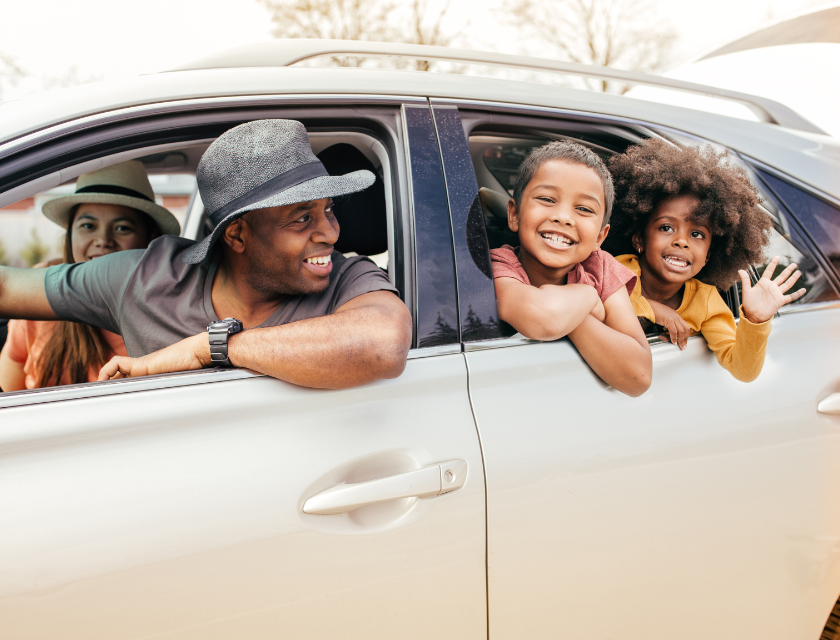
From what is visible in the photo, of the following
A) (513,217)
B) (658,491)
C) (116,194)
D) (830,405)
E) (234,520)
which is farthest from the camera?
(116,194)

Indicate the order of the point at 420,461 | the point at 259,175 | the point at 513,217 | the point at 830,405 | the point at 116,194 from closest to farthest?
1. the point at 420,461
2. the point at 259,175
3. the point at 830,405
4. the point at 513,217
5. the point at 116,194

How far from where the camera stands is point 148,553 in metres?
1.01

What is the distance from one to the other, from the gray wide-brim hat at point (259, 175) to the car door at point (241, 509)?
46 cm

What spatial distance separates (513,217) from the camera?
Answer: 5.79 ft

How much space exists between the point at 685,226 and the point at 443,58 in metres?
0.90

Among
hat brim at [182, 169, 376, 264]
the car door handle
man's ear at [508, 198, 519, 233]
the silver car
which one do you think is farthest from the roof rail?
the car door handle

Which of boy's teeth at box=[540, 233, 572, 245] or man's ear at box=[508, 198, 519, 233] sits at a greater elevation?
man's ear at box=[508, 198, 519, 233]

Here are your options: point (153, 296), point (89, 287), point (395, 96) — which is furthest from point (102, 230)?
point (395, 96)

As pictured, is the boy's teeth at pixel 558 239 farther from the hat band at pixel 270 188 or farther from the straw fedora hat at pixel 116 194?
the straw fedora hat at pixel 116 194

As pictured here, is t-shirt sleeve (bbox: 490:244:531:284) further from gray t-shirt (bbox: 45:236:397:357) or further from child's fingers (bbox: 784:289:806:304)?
child's fingers (bbox: 784:289:806:304)

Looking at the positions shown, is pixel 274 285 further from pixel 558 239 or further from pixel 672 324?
pixel 672 324

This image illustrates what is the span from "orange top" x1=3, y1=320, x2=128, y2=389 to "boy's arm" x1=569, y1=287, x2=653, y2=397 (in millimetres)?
1344

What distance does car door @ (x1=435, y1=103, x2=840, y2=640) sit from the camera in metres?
1.25

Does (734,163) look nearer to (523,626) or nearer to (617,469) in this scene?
(617,469)
